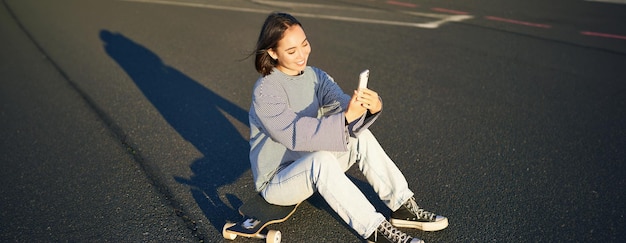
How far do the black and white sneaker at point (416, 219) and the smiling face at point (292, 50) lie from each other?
40.7 inches

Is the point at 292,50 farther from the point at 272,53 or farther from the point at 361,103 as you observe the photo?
the point at 361,103

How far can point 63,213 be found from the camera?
4066mm

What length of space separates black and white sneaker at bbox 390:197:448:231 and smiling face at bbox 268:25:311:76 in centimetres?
103

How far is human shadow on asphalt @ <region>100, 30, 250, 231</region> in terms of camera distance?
4359mm

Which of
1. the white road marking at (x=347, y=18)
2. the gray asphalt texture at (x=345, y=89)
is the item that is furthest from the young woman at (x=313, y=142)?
the white road marking at (x=347, y=18)

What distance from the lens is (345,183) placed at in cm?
332

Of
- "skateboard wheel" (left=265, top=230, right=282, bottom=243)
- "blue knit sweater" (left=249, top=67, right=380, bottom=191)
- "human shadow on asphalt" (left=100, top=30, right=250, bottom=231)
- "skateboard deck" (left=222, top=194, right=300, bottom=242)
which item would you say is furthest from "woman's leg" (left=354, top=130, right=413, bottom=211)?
"human shadow on asphalt" (left=100, top=30, right=250, bottom=231)

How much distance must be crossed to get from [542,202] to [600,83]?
2.93m

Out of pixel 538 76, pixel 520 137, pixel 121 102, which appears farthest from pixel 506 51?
pixel 121 102

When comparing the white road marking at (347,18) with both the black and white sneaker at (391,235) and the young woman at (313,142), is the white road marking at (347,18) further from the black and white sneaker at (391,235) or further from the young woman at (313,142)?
the black and white sneaker at (391,235)

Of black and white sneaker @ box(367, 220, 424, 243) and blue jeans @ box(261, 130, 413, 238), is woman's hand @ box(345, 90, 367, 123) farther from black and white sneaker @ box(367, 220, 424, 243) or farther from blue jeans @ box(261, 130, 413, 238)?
black and white sneaker @ box(367, 220, 424, 243)

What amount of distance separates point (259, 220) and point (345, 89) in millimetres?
3100

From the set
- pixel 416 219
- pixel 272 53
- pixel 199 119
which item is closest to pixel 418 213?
pixel 416 219

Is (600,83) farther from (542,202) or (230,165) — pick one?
(230,165)
